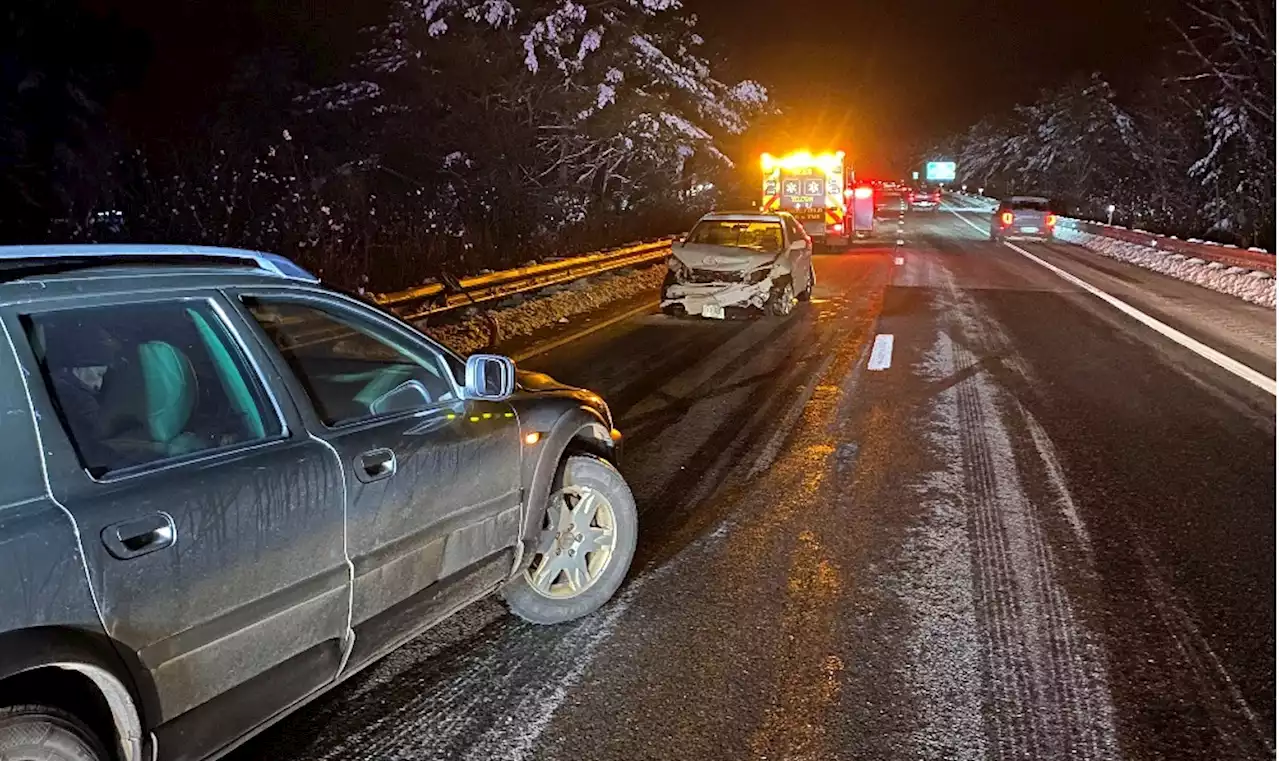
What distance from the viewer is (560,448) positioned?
4.68m

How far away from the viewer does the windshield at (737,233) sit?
15898mm

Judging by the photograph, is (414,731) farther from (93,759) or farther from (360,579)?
(93,759)

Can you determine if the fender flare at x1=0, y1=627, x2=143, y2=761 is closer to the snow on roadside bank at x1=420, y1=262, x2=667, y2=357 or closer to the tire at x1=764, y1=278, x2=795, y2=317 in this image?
the snow on roadside bank at x1=420, y1=262, x2=667, y2=357

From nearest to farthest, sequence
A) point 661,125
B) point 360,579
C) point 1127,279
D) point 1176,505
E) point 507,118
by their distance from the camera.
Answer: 1. point 360,579
2. point 1176,505
3. point 1127,279
4. point 507,118
5. point 661,125

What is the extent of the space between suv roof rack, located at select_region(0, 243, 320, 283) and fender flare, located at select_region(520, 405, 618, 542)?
1.19 m

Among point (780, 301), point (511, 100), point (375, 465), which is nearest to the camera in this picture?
point (375, 465)

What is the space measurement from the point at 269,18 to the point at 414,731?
29.9 m

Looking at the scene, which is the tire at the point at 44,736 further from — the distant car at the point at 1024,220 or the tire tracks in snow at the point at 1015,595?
the distant car at the point at 1024,220

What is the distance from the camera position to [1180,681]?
164 inches

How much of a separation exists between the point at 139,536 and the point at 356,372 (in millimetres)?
1905

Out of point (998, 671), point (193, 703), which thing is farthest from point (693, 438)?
point (193, 703)

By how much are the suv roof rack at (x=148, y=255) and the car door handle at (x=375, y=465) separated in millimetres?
676

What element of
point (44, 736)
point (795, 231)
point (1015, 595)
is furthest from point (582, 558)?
point (795, 231)

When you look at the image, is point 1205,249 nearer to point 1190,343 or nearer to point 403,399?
point 1190,343
